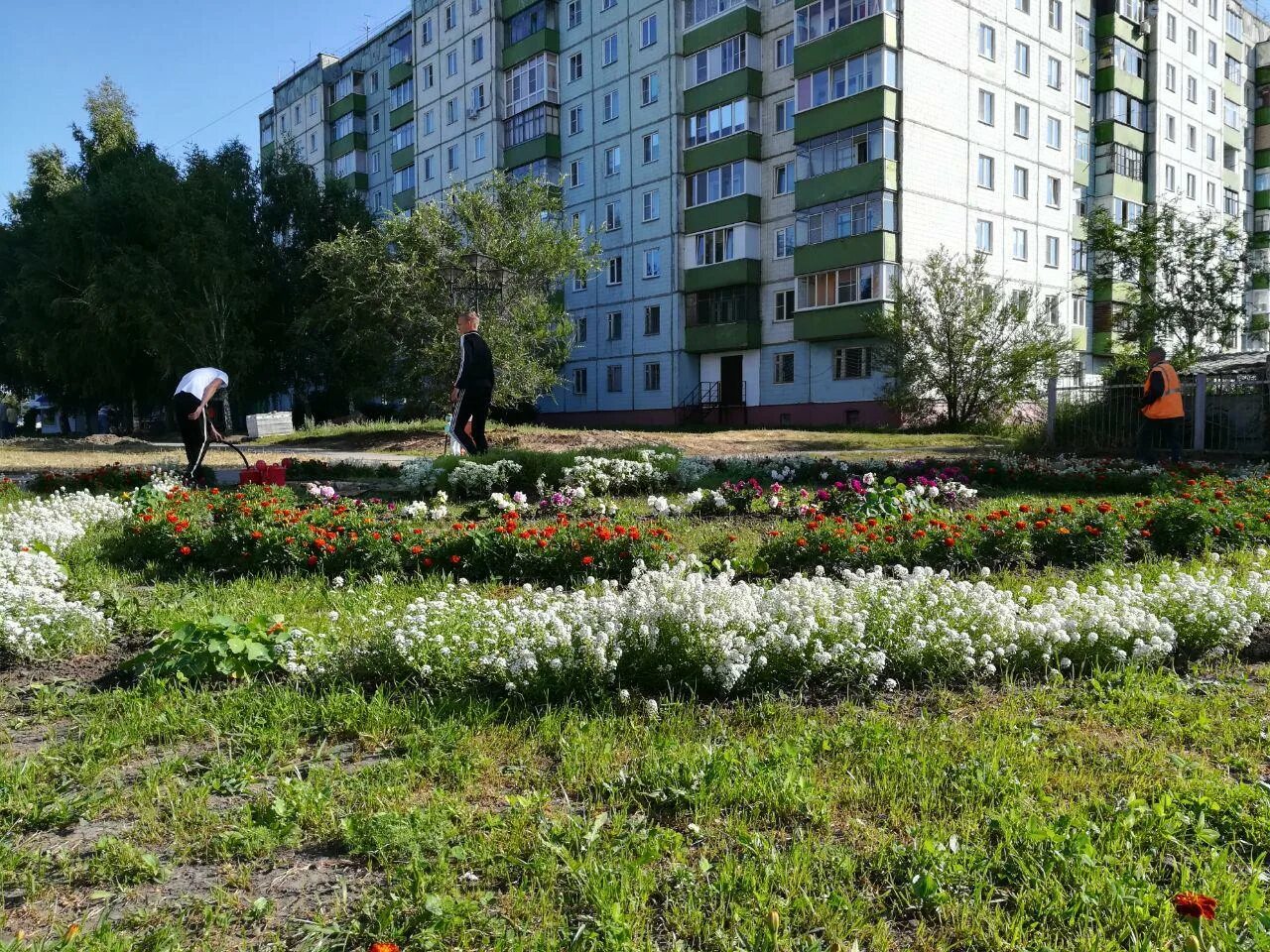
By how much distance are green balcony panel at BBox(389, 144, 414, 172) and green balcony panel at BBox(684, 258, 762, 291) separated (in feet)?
79.2

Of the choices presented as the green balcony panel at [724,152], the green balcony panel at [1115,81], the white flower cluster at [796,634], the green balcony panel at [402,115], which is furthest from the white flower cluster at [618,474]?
the green balcony panel at [402,115]

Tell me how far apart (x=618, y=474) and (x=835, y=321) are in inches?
989

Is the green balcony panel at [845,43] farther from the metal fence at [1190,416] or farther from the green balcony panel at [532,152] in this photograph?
the metal fence at [1190,416]

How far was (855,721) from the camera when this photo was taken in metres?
3.69

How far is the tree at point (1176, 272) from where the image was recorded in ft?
107

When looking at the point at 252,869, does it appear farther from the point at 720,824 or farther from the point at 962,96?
the point at 962,96

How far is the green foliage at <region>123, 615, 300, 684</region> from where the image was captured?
167 inches

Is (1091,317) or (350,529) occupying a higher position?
(1091,317)

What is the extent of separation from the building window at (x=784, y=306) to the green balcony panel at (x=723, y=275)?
3.78ft

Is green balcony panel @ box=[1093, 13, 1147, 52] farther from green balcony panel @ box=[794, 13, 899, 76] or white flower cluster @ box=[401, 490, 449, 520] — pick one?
white flower cluster @ box=[401, 490, 449, 520]

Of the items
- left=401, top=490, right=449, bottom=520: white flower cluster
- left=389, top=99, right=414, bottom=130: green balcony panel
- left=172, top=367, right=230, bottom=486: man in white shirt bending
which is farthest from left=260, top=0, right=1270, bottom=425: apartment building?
left=401, top=490, right=449, bottom=520: white flower cluster

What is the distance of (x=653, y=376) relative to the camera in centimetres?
4144

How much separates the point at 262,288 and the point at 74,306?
640cm

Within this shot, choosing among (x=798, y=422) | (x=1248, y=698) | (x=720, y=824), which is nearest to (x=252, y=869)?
(x=720, y=824)
